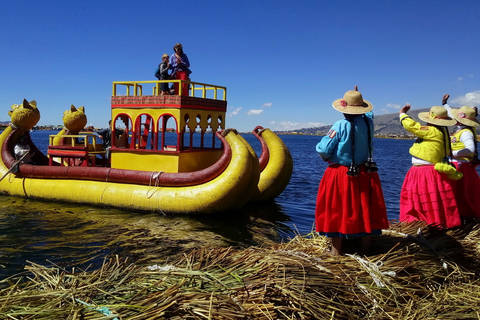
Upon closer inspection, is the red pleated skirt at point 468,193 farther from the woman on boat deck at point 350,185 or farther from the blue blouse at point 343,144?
the blue blouse at point 343,144

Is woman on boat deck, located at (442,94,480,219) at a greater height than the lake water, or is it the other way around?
woman on boat deck, located at (442,94,480,219)

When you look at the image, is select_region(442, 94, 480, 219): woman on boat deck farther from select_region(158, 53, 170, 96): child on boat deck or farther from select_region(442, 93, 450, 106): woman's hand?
select_region(158, 53, 170, 96): child on boat deck

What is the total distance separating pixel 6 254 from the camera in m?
7.05

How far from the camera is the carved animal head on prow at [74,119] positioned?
12.4 metres

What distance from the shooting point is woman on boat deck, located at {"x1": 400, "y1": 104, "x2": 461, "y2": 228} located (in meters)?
5.53

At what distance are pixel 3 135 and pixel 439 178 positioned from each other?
12.1 m

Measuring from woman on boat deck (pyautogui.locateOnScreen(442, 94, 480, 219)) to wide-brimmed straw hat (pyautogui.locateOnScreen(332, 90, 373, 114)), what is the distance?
Answer: 2.50 metres

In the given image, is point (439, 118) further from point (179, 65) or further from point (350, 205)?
point (179, 65)

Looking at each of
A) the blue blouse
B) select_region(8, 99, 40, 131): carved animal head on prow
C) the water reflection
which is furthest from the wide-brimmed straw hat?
select_region(8, 99, 40, 131): carved animal head on prow

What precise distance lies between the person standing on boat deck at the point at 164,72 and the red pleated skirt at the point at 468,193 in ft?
26.0

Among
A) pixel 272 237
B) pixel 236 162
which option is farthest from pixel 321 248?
pixel 236 162

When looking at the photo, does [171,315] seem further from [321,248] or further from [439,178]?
[439,178]

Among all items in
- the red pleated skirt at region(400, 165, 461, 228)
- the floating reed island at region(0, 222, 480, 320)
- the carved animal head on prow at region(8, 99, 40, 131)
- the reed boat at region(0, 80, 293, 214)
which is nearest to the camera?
the floating reed island at region(0, 222, 480, 320)

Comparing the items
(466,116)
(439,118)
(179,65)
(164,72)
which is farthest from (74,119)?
(466,116)
